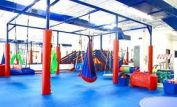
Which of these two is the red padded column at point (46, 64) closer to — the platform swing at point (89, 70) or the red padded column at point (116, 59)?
the platform swing at point (89, 70)

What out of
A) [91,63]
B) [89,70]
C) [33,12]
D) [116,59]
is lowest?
[89,70]

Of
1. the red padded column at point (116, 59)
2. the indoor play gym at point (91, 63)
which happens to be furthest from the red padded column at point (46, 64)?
the red padded column at point (116, 59)

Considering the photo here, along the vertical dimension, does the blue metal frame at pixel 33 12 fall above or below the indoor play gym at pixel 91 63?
above

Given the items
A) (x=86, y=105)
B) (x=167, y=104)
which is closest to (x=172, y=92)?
(x=86, y=105)

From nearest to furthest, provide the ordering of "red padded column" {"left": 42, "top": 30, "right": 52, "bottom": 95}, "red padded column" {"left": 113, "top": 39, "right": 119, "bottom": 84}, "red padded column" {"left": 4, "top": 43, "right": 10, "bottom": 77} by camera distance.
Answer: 1. "red padded column" {"left": 42, "top": 30, "right": 52, "bottom": 95}
2. "red padded column" {"left": 113, "top": 39, "right": 119, "bottom": 84}
3. "red padded column" {"left": 4, "top": 43, "right": 10, "bottom": 77}

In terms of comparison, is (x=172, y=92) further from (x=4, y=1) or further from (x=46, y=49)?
(x=4, y=1)

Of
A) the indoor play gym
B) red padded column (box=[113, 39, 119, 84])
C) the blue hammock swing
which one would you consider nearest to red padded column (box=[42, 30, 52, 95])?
the indoor play gym

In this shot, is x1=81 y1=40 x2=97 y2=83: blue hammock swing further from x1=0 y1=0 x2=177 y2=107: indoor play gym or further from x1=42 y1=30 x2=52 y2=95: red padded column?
x1=42 y1=30 x2=52 y2=95: red padded column

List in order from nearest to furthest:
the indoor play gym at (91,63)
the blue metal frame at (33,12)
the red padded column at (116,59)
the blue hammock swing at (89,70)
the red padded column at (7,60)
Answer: the indoor play gym at (91,63) < the blue hammock swing at (89,70) < the blue metal frame at (33,12) < the red padded column at (116,59) < the red padded column at (7,60)

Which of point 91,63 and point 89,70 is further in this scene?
point 91,63

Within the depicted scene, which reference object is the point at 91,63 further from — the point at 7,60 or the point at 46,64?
the point at 7,60

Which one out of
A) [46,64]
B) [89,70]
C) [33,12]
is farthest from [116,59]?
[33,12]

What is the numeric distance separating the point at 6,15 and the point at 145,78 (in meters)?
8.86

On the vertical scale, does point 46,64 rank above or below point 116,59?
below
